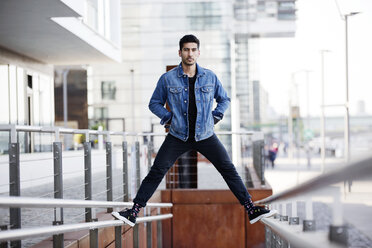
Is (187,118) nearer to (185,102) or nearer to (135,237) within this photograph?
(185,102)

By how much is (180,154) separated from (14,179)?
1540mm

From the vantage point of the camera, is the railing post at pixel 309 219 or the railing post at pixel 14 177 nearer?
the railing post at pixel 309 219

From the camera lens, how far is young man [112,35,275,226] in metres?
4.80

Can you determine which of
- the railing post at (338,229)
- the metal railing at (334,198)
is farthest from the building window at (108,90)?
the railing post at (338,229)

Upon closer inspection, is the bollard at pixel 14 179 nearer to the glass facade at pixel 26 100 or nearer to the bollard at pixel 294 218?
the bollard at pixel 294 218

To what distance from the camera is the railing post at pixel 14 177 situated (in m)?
3.95

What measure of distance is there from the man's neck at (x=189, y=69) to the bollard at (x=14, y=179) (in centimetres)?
164

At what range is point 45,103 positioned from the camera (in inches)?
829

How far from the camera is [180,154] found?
193 inches

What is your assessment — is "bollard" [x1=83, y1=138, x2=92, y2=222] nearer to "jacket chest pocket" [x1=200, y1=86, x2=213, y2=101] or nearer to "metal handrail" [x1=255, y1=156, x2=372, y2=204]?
"jacket chest pocket" [x1=200, y1=86, x2=213, y2=101]

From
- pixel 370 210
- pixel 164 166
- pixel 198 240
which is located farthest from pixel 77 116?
pixel 370 210

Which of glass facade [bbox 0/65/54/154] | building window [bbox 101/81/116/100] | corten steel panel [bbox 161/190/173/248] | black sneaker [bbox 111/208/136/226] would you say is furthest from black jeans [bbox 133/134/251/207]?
building window [bbox 101/81/116/100]

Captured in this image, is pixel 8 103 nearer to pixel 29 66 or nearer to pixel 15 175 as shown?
pixel 29 66

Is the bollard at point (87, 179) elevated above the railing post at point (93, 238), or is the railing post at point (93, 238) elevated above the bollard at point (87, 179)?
the bollard at point (87, 179)
